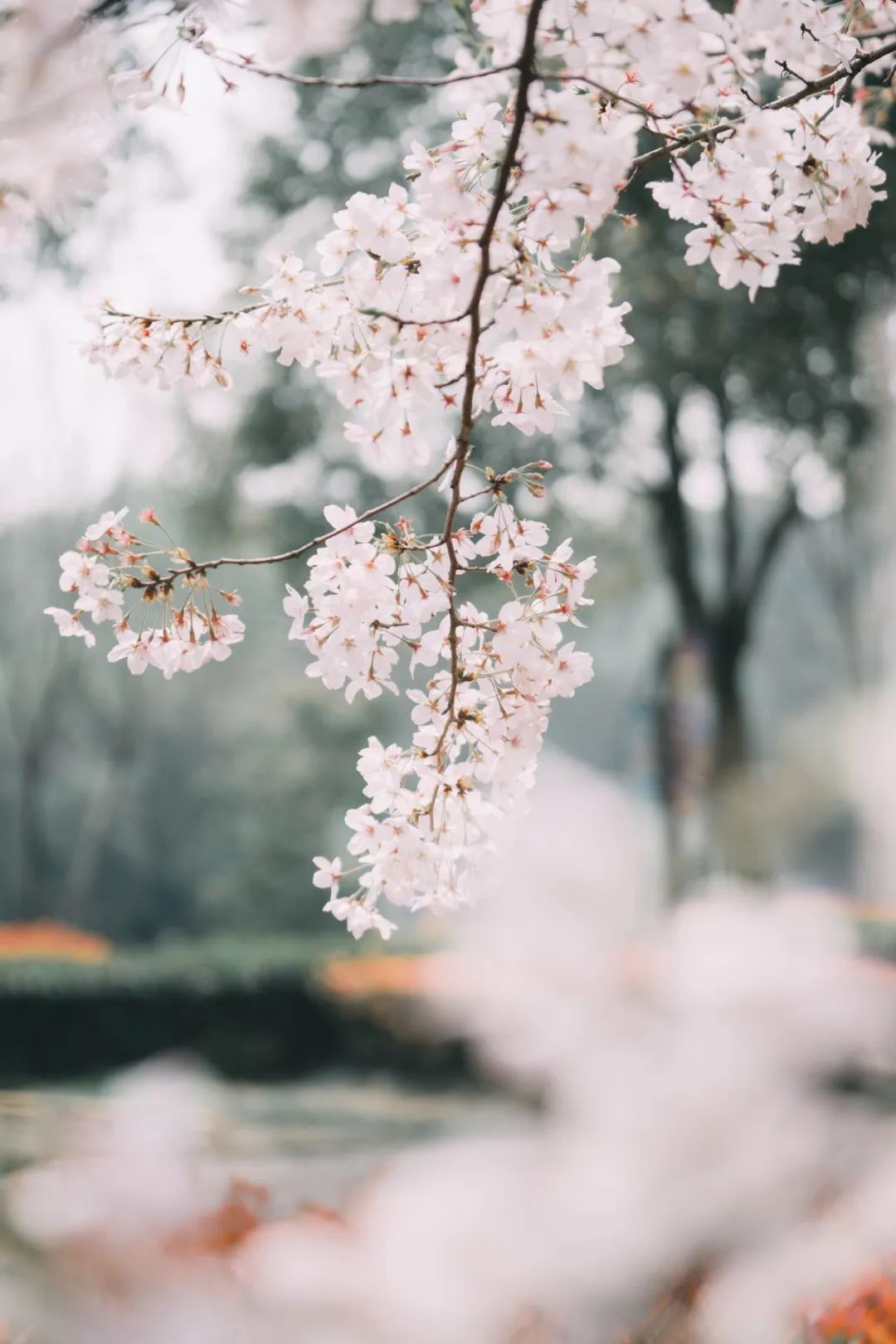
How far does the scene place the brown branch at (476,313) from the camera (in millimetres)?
1211

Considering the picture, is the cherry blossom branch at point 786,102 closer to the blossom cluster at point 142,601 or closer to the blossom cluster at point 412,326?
the blossom cluster at point 412,326

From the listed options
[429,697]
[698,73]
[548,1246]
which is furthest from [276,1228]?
[698,73]

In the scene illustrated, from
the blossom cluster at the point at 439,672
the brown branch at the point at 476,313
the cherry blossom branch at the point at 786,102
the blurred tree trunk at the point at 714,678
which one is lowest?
the blossom cluster at the point at 439,672

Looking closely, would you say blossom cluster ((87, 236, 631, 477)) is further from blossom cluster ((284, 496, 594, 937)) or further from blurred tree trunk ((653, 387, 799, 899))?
blurred tree trunk ((653, 387, 799, 899))

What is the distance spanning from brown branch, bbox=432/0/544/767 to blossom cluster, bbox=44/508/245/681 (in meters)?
0.32

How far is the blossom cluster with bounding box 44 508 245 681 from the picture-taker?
163 cm

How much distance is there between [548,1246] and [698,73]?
2.60 m

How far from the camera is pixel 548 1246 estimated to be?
289cm

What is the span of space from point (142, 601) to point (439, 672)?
44cm

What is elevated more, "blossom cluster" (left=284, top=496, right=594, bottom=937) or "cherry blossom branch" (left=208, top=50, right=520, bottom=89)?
"cherry blossom branch" (left=208, top=50, right=520, bottom=89)

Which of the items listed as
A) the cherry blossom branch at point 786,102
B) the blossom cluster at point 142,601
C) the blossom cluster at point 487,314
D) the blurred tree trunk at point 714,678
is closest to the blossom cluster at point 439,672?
the blossom cluster at point 487,314

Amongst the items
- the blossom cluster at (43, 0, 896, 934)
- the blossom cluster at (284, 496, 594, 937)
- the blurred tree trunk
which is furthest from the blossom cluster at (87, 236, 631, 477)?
the blurred tree trunk

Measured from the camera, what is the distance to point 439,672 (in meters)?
1.78

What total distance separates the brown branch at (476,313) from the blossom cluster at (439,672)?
0.01m
